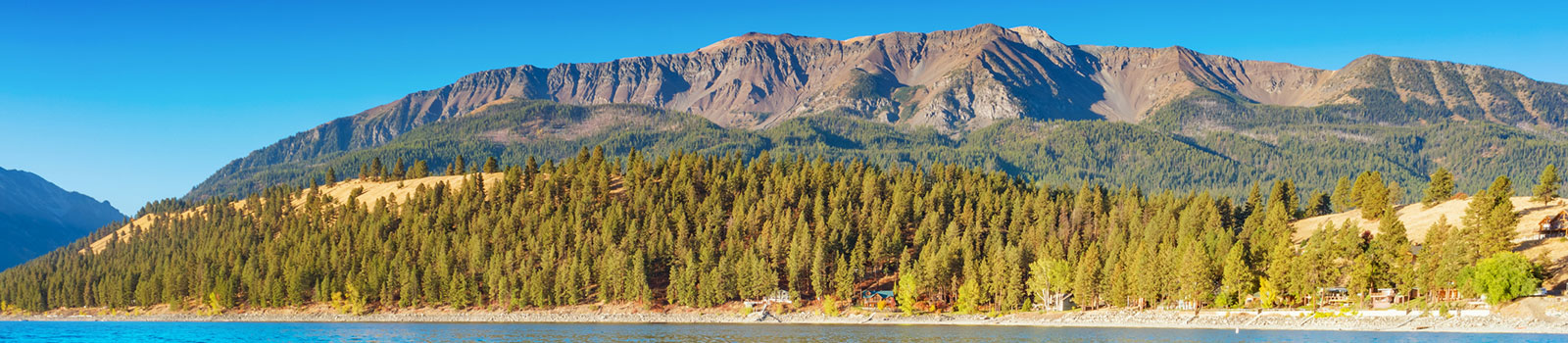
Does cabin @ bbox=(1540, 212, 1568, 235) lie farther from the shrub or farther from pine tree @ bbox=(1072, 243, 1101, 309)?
pine tree @ bbox=(1072, 243, 1101, 309)

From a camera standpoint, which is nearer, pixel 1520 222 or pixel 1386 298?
pixel 1386 298

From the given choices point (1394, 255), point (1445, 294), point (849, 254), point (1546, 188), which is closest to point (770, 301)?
point (849, 254)

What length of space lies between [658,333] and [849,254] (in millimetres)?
50592

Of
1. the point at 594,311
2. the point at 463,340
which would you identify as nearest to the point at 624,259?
the point at 594,311

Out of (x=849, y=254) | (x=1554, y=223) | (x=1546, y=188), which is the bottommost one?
(x=1554, y=223)

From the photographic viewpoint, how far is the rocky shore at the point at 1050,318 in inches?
4348

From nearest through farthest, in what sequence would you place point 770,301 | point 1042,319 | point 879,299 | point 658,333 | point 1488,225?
point 1488,225
point 658,333
point 1042,319
point 879,299
point 770,301

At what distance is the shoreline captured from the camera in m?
111

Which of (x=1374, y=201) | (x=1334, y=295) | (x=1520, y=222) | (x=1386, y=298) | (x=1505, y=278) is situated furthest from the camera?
(x=1374, y=201)

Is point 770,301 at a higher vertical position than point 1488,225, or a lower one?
lower

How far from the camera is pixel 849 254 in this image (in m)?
170

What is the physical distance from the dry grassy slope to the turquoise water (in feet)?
86.7

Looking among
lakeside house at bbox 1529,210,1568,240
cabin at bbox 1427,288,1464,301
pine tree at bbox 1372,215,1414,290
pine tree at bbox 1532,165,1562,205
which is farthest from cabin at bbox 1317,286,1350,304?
pine tree at bbox 1532,165,1562,205

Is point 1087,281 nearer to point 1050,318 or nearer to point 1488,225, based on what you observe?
point 1050,318
